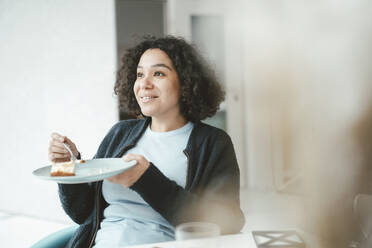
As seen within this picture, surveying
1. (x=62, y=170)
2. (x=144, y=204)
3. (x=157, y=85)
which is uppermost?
(x=157, y=85)

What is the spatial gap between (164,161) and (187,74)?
19cm

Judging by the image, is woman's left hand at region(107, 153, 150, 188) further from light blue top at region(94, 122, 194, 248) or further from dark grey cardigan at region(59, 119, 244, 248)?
light blue top at region(94, 122, 194, 248)

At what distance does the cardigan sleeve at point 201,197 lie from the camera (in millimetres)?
481

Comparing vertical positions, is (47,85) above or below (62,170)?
above

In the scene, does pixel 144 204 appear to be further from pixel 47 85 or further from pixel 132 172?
pixel 47 85

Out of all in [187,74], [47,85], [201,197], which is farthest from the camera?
[47,85]

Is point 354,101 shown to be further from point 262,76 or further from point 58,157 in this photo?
point 58,157

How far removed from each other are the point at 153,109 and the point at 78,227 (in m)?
0.29

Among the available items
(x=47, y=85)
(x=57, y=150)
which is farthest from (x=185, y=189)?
(x=47, y=85)

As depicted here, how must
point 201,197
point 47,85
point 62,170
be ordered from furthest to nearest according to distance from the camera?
point 47,85 → point 201,197 → point 62,170

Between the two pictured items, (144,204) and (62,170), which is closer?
(62,170)

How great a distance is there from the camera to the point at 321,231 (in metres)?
0.28

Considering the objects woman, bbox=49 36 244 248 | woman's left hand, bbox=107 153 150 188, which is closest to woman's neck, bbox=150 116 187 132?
woman, bbox=49 36 244 248

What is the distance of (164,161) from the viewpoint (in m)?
0.63
